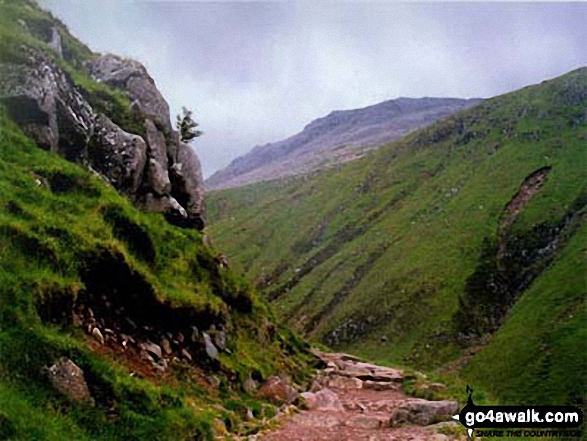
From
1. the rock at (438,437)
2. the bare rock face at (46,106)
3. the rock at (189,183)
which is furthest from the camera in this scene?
the rock at (189,183)

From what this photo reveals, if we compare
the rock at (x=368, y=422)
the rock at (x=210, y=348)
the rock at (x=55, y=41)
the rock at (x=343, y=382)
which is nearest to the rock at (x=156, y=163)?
the rock at (x=55, y=41)

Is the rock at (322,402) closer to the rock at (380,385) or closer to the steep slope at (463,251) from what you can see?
the rock at (380,385)

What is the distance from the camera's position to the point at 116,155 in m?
30.4

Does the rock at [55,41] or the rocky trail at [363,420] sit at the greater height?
the rock at [55,41]

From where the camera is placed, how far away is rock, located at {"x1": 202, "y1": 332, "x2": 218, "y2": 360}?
24031 millimetres

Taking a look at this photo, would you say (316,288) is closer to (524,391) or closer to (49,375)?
(524,391)

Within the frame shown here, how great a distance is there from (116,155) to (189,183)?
11310 millimetres

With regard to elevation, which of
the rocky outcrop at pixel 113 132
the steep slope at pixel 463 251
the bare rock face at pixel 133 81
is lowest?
the steep slope at pixel 463 251

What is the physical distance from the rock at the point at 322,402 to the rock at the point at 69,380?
44.3 feet

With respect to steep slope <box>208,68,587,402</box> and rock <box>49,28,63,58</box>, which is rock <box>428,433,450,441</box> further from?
steep slope <box>208,68,587,402</box>

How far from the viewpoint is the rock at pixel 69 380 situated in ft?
47.1

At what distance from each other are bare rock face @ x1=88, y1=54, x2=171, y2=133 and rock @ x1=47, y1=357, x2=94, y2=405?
2572 centimetres

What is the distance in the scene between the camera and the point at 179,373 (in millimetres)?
21172

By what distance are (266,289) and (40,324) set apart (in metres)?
131
